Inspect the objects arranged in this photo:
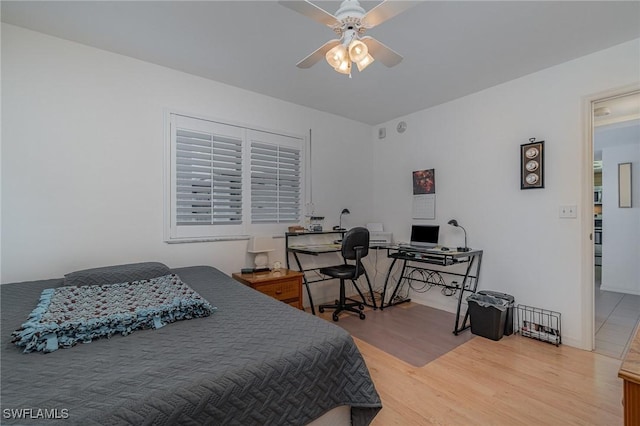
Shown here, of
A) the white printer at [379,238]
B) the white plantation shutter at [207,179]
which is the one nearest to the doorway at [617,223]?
the white printer at [379,238]

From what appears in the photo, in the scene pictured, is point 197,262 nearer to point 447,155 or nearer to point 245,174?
point 245,174

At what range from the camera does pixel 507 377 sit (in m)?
2.07

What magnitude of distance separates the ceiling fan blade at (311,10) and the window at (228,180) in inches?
69.7

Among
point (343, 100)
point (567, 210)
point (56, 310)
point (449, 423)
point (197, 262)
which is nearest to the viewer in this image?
point (56, 310)

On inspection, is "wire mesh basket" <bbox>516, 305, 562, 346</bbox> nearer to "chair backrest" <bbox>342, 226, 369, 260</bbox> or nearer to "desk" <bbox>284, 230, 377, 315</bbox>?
"desk" <bbox>284, 230, 377, 315</bbox>

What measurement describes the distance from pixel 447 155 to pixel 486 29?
1.59m

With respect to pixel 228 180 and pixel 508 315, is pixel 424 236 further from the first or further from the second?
pixel 228 180

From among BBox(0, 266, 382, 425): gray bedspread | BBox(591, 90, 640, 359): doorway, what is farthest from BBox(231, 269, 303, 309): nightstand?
BBox(591, 90, 640, 359): doorway

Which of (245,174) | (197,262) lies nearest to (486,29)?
(245,174)

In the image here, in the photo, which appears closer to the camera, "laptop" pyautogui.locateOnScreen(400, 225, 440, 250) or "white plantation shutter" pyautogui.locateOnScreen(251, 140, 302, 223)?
"white plantation shutter" pyautogui.locateOnScreen(251, 140, 302, 223)

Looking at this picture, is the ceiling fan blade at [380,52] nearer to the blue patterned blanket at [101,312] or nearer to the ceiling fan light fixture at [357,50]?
the ceiling fan light fixture at [357,50]

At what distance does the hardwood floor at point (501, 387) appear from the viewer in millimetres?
1666

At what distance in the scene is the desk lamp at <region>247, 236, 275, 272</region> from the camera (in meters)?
2.99

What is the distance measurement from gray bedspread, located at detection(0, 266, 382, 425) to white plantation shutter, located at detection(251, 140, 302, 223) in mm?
1868
